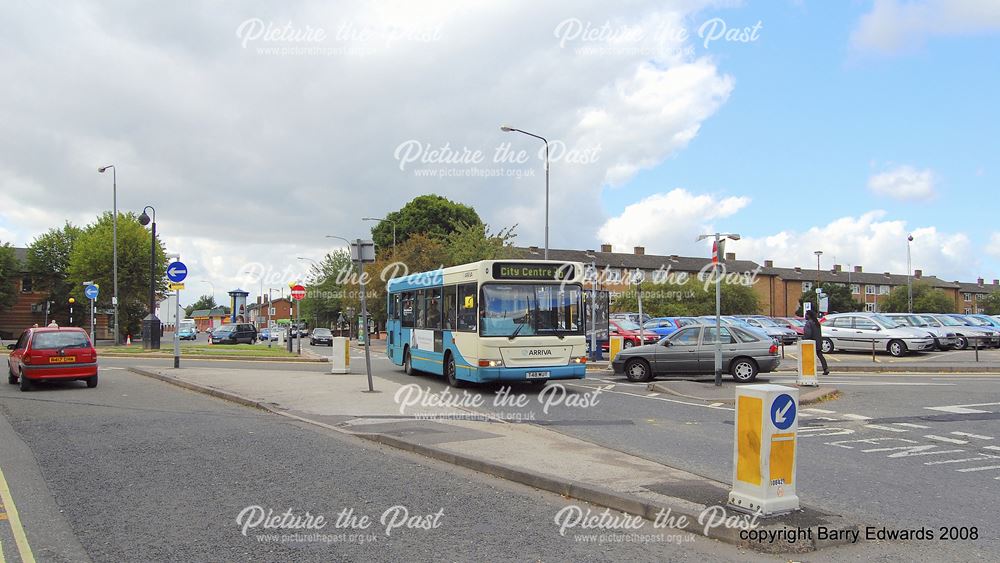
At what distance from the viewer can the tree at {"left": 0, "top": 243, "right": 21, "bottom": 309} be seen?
217 ft

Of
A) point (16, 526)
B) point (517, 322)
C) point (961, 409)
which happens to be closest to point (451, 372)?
point (517, 322)

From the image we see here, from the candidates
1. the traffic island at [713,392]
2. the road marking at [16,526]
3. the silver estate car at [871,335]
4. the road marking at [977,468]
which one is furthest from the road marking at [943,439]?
the silver estate car at [871,335]

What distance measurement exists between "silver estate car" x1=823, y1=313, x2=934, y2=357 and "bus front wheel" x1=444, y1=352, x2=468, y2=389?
17427 millimetres

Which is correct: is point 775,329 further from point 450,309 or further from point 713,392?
point 450,309

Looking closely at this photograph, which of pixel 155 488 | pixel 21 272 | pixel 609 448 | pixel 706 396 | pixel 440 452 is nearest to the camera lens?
pixel 155 488

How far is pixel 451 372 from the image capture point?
1697 centimetres

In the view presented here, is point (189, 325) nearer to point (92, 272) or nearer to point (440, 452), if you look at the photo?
point (92, 272)

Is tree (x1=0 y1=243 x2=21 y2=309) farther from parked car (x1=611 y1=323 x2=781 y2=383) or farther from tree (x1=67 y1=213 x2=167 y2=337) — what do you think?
parked car (x1=611 y1=323 x2=781 y2=383)

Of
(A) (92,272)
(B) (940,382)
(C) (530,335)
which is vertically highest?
(A) (92,272)

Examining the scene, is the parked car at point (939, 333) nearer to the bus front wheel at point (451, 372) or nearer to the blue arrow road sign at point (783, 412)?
the bus front wheel at point (451, 372)

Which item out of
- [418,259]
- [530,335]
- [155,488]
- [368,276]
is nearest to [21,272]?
[368,276]

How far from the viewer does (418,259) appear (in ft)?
167

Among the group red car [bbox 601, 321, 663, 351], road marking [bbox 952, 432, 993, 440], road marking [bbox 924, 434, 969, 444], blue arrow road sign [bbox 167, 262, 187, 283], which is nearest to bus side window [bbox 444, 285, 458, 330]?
blue arrow road sign [bbox 167, 262, 187, 283]

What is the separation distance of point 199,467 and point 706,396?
33.1 feet
